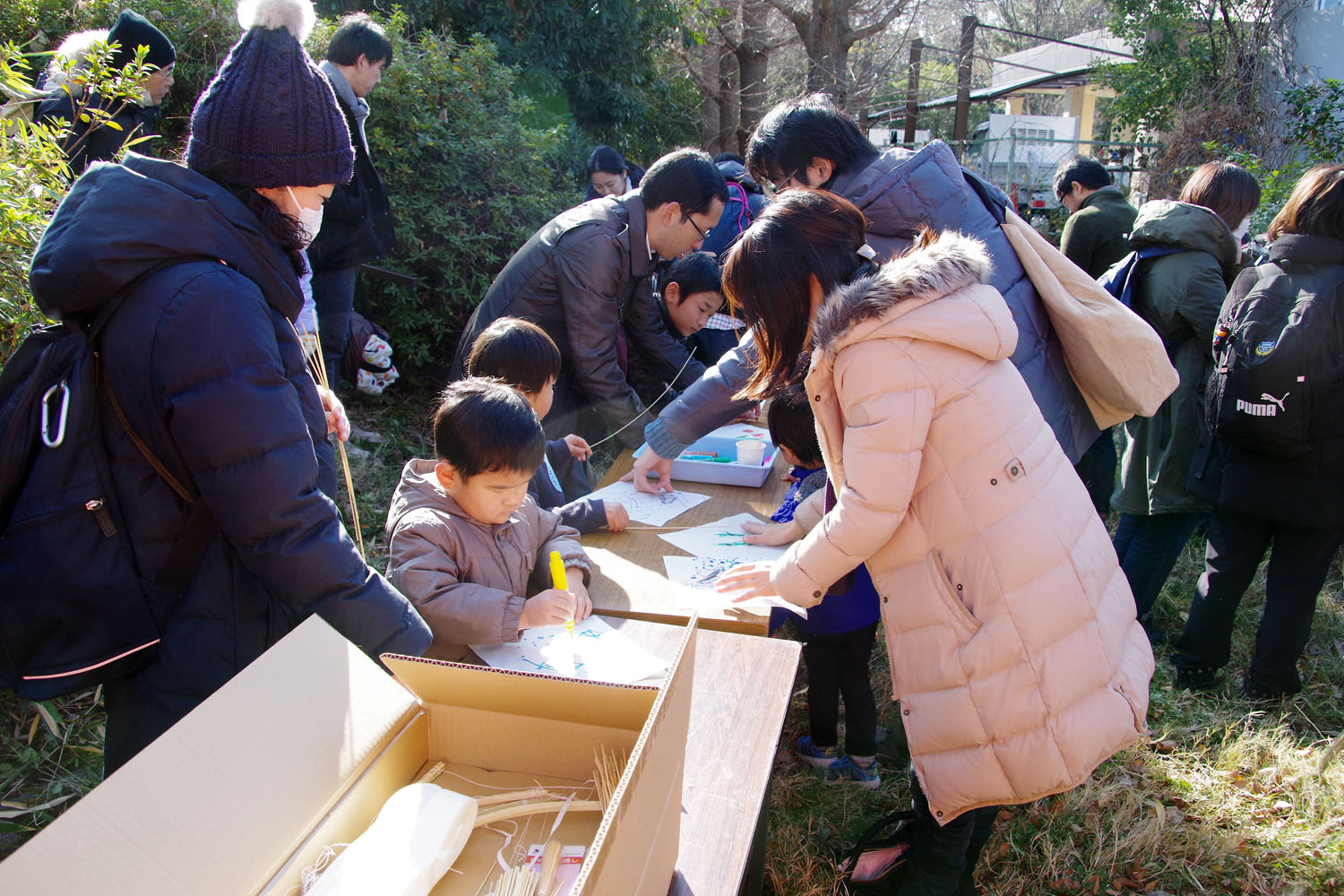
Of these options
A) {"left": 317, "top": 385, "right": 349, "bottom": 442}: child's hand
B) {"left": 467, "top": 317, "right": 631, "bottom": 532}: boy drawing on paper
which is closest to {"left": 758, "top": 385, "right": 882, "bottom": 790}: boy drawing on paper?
{"left": 467, "top": 317, "right": 631, "bottom": 532}: boy drawing on paper

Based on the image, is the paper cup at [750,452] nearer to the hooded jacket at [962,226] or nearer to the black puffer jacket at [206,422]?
the hooded jacket at [962,226]

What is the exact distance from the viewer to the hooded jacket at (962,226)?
6.93 feet

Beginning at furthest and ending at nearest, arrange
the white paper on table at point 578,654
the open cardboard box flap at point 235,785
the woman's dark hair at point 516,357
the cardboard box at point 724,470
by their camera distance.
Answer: the cardboard box at point 724,470
the woman's dark hair at point 516,357
the white paper on table at point 578,654
the open cardboard box flap at point 235,785

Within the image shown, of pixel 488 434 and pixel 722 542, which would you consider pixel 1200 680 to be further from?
pixel 488 434

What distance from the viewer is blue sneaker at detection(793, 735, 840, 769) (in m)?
2.57

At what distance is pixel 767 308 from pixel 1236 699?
100 inches

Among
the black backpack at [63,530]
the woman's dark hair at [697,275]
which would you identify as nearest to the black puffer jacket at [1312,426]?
the woman's dark hair at [697,275]

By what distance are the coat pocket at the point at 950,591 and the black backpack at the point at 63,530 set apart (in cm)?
Answer: 124

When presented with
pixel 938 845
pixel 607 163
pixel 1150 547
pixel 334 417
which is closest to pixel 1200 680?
pixel 1150 547

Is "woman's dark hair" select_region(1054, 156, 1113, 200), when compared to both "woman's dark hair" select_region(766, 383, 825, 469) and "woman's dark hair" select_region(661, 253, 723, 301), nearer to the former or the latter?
"woman's dark hair" select_region(661, 253, 723, 301)

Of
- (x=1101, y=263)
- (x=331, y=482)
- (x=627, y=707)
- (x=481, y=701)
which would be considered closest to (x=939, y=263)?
(x=627, y=707)

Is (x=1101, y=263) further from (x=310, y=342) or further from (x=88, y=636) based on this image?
(x=88, y=636)

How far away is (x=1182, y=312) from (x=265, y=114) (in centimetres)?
301

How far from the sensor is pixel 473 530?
186 centimetres
